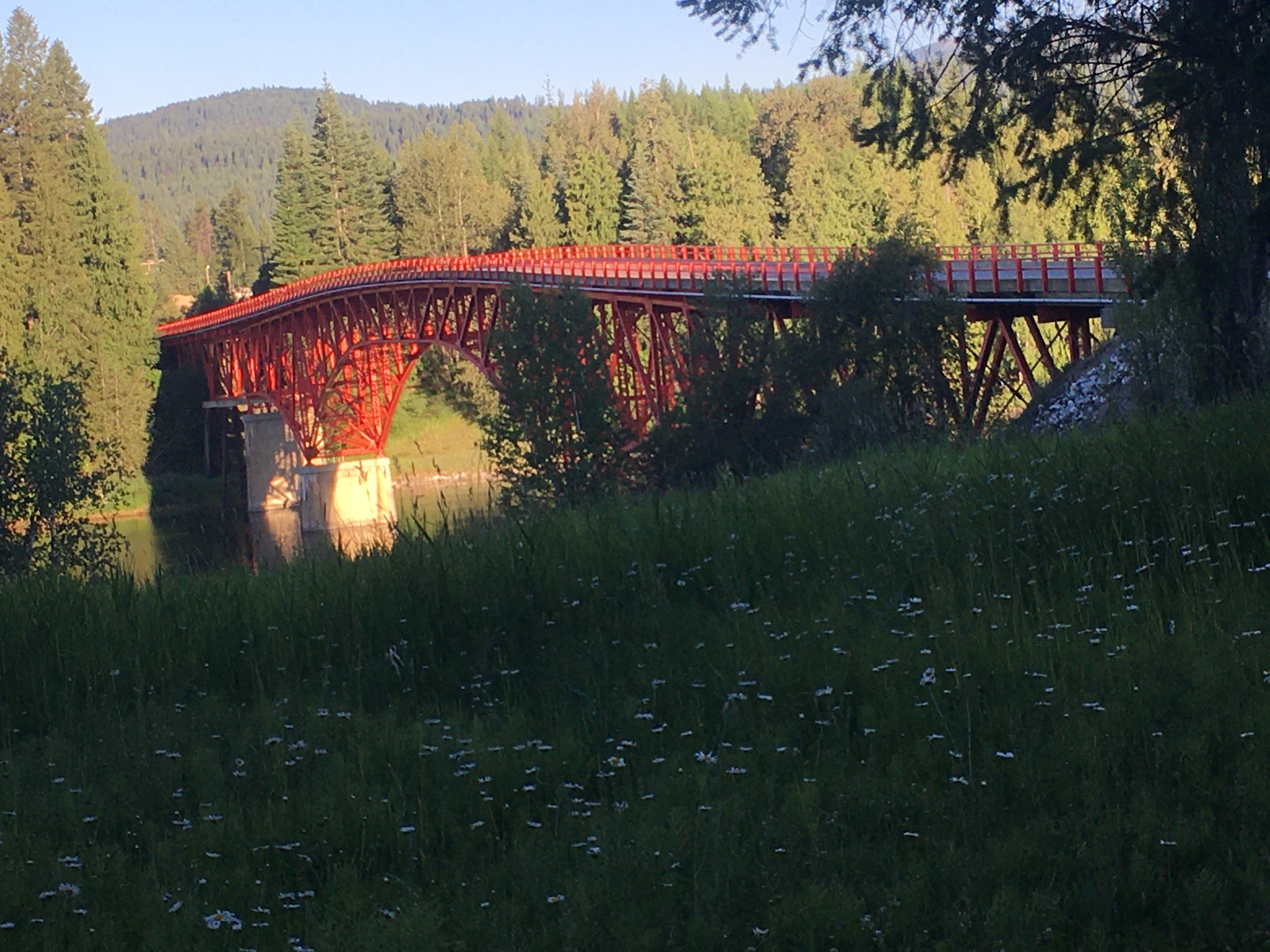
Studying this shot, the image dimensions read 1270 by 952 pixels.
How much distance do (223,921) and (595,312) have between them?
37.9 m

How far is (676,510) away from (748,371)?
20.3 m

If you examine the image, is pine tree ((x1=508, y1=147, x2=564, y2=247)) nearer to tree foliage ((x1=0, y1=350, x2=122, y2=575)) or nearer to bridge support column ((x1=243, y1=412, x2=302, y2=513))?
bridge support column ((x1=243, y1=412, x2=302, y2=513))

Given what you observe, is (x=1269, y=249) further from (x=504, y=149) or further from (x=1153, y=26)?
(x=504, y=149)

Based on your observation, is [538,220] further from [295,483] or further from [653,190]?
[295,483]

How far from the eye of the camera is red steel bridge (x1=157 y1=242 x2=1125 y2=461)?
2575cm

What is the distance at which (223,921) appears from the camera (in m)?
3.60

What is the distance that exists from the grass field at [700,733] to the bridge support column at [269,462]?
205 feet

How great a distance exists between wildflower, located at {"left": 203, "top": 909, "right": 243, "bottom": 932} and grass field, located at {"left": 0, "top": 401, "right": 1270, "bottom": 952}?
0.02 metres

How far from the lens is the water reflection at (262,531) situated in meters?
8.55

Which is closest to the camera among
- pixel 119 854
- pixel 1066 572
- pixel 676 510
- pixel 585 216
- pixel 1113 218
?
pixel 119 854

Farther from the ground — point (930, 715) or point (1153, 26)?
point (1153, 26)

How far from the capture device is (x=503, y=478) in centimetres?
2922

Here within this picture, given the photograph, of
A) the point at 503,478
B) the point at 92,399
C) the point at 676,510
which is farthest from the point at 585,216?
the point at 676,510

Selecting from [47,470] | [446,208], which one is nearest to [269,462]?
[446,208]
